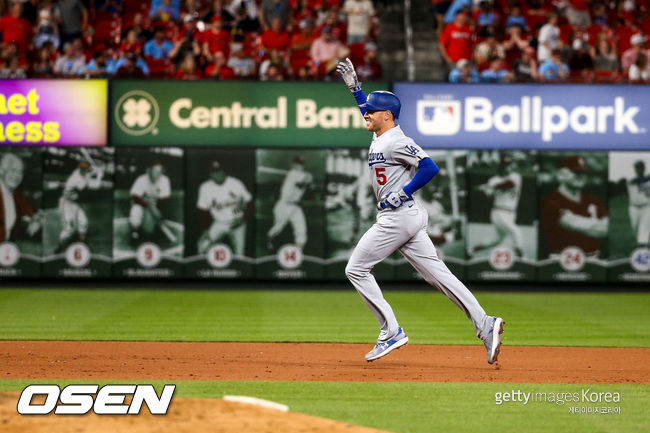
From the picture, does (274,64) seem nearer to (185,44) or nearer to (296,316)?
(185,44)

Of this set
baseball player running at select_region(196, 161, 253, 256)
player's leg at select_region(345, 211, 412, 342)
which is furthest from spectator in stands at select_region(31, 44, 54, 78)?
player's leg at select_region(345, 211, 412, 342)

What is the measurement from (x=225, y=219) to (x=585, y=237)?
22.4 feet

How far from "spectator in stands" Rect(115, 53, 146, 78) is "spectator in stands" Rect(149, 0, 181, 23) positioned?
4.46ft

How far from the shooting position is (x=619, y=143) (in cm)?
1989

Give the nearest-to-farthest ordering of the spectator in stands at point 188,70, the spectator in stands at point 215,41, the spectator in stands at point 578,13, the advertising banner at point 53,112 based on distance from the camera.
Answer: the advertising banner at point 53,112 < the spectator in stands at point 188,70 < the spectator in stands at point 215,41 < the spectator in stands at point 578,13

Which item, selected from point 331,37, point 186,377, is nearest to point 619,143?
point 331,37

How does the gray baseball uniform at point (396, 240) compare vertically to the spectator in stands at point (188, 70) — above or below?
below

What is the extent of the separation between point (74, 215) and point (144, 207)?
1295 millimetres

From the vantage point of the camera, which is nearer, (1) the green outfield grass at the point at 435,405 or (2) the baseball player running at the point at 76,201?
(1) the green outfield grass at the point at 435,405

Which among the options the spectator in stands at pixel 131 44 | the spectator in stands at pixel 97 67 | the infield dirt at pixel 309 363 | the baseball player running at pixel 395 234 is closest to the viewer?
the infield dirt at pixel 309 363

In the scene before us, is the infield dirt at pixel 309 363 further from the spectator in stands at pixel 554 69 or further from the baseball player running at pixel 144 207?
the spectator in stands at pixel 554 69

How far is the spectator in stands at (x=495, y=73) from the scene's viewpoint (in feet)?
64.5

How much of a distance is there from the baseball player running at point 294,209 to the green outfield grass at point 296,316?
119cm

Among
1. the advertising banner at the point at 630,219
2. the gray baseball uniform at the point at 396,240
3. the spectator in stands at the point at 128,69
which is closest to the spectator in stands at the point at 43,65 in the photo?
the spectator in stands at the point at 128,69
